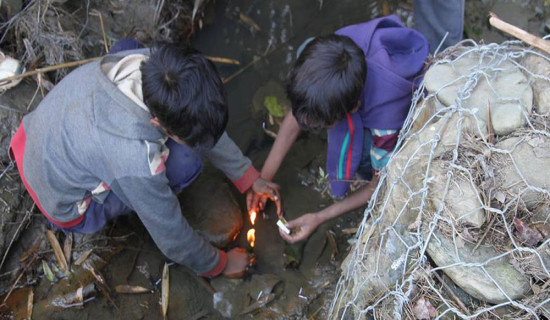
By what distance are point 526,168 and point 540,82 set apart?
1.29ft

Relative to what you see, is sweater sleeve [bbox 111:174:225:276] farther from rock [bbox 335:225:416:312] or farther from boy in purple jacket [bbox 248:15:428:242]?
rock [bbox 335:225:416:312]

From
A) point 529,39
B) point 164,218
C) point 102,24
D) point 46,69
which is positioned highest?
point 529,39

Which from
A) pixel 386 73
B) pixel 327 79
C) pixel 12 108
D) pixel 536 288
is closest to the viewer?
pixel 536 288

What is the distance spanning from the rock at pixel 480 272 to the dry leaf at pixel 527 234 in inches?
4.0

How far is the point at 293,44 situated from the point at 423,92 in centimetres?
213

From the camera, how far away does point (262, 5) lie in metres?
4.29

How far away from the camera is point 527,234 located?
158 cm

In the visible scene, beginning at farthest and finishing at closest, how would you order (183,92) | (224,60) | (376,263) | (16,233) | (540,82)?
(224,60), (16,233), (183,92), (376,263), (540,82)

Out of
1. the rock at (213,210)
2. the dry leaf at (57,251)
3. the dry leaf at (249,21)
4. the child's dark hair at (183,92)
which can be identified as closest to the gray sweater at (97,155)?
the child's dark hair at (183,92)

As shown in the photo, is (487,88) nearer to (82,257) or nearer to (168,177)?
(168,177)

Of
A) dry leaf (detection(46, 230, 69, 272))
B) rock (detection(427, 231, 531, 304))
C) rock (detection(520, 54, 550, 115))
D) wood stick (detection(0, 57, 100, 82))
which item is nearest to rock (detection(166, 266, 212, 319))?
dry leaf (detection(46, 230, 69, 272))

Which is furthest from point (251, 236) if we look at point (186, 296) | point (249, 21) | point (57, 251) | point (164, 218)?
point (249, 21)

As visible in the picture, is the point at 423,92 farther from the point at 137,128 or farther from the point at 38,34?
the point at 38,34

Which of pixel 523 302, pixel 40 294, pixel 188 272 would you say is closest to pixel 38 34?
pixel 40 294
